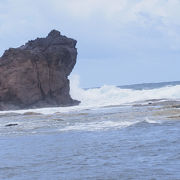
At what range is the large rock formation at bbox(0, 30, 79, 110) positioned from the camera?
62.7 metres

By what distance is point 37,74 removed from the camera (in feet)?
214

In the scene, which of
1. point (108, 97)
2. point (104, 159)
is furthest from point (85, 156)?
point (108, 97)

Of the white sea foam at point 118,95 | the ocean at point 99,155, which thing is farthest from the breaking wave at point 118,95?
the ocean at point 99,155

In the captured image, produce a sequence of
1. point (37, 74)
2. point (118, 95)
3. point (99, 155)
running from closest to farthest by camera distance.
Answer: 1. point (99, 155)
2. point (37, 74)
3. point (118, 95)

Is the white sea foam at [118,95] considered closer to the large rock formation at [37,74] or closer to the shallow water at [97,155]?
the large rock formation at [37,74]

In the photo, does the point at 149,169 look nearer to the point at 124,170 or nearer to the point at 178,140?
the point at 124,170

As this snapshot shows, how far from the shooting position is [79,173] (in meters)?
12.8

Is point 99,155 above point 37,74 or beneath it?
beneath

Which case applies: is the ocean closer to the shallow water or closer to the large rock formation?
the shallow water

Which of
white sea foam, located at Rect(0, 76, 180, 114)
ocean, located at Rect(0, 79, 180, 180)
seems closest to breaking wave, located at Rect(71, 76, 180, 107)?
white sea foam, located at Rect(0, 76, 180, 114)

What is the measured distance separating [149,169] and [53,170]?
2.84 meters

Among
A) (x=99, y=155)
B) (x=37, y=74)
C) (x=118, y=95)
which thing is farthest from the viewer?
(x=118, y=95)

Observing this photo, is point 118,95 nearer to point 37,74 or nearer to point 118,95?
point 118,95

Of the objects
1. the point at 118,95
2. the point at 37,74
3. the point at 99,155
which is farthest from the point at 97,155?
the point at 118,95
